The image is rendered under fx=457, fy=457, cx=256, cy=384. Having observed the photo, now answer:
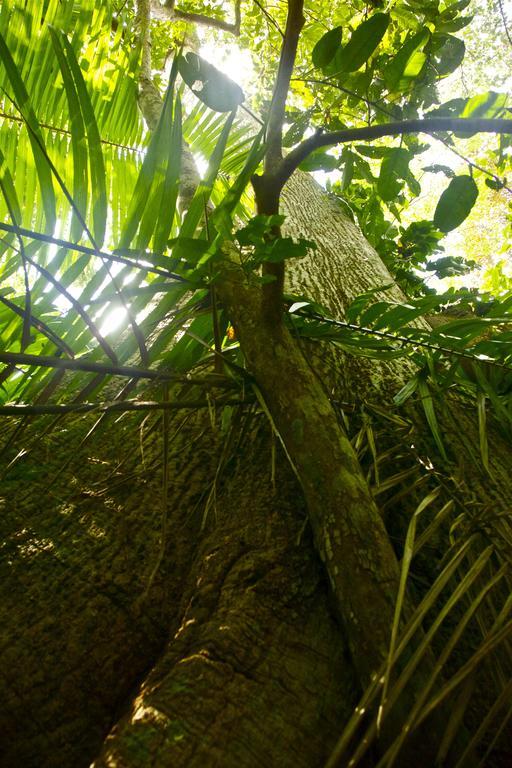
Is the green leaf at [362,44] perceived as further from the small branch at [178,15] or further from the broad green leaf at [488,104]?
the small branch at [178,15]

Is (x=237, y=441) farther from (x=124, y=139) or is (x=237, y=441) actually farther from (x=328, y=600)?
(x=124, y=139)

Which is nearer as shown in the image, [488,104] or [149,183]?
[488,104]

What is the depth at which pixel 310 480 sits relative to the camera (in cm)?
62

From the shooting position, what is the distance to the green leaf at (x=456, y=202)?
25.0 inches

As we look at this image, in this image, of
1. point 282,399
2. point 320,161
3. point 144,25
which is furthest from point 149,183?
point 144,25

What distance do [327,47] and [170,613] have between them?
863 mm

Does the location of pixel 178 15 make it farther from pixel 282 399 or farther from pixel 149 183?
pixel 282 399

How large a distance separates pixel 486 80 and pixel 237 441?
8972mm

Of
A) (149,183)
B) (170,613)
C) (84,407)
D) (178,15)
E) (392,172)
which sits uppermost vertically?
(178,15)

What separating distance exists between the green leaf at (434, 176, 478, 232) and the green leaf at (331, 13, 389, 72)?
24cm

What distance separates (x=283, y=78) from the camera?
0.63 meters

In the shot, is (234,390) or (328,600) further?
(234,390)

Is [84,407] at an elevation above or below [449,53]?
below

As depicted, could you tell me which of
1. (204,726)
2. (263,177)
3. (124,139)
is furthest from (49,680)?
(124,139)
